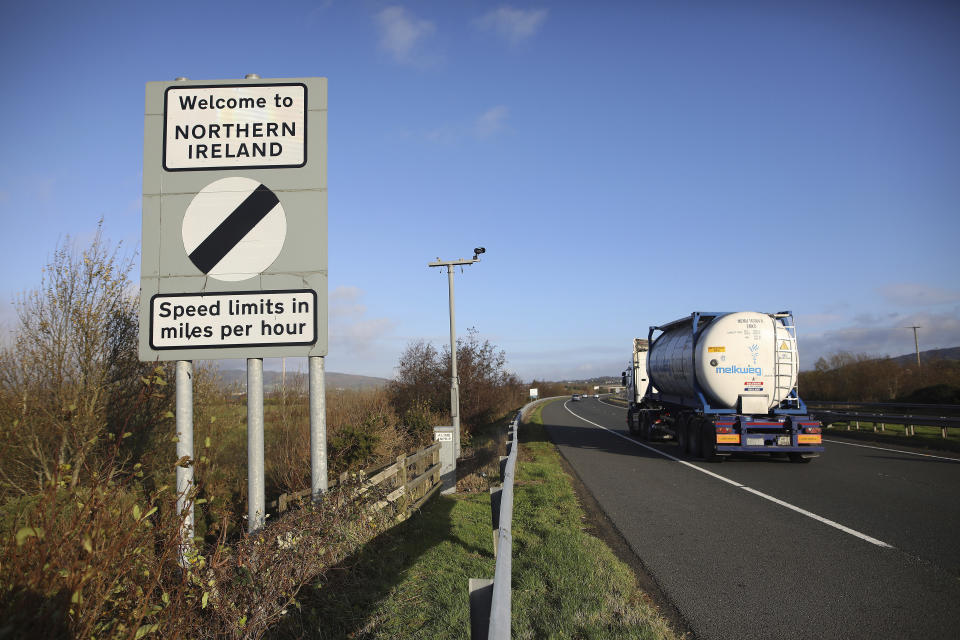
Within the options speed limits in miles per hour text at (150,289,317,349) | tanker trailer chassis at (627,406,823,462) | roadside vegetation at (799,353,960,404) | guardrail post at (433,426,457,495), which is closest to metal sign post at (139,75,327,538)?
speed limits in miles per hour text at (150,289,317,349)

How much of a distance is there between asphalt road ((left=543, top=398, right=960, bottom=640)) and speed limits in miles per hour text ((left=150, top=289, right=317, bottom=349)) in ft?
11.6

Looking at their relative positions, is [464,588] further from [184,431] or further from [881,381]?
[881,381]

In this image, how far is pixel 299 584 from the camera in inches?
156

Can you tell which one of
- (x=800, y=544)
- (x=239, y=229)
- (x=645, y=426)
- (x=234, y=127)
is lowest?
(x=645, y=426)

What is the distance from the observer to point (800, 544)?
6.61m

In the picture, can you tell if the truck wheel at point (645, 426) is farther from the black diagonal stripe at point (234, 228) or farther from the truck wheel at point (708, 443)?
the black diagonal stripe at point (234, 228)

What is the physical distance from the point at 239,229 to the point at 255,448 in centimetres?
142

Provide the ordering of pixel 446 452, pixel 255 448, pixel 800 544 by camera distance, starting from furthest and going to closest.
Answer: pixel 446 452 → pixel 800 544 → pixel 255 448

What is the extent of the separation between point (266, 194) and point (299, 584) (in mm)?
2590

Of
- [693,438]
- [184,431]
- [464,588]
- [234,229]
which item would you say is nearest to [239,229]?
[234,229]

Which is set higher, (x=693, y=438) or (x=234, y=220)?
(x=234, y=220)

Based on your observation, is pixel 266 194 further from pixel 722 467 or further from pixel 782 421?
pixel 782 421

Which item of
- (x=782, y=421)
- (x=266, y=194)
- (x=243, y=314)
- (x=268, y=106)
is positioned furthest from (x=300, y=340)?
(x=782, y=421)

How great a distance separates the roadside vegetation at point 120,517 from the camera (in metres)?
2.47
